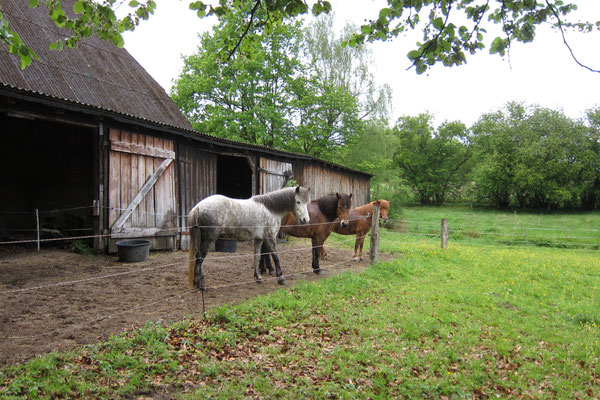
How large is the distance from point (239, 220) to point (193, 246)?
0.96m

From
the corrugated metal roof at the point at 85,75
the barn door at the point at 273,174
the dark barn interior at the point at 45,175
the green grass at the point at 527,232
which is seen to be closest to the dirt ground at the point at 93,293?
the dark barn interior at the point at 45,175

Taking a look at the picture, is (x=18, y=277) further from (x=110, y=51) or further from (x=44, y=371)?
(x=110, y=51)

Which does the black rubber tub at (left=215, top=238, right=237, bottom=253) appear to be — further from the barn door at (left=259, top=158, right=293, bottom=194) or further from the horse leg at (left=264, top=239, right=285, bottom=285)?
the horse leg at (left=264, top=239, right=285, bottom=285)

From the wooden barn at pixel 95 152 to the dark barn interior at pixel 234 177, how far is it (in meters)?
1.90

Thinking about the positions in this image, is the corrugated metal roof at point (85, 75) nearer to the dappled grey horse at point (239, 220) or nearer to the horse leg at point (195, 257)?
the dappled grey horse at point (239, 220)

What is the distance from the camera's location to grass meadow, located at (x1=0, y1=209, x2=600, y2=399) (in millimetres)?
3086

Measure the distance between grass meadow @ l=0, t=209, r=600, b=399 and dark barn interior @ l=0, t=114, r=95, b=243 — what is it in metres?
7.57

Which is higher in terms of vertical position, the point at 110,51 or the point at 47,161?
the point at 110,51

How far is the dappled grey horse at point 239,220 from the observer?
556 centimetres

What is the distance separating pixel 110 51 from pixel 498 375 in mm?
13788

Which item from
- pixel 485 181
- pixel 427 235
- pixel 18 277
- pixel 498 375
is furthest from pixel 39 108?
pixel 485 181

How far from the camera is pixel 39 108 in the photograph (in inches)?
267

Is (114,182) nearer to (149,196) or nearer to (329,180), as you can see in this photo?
(149,196)

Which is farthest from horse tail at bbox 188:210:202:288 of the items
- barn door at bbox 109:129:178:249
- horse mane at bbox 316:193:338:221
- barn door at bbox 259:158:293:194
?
barn door at bbox 259:158:293:194
